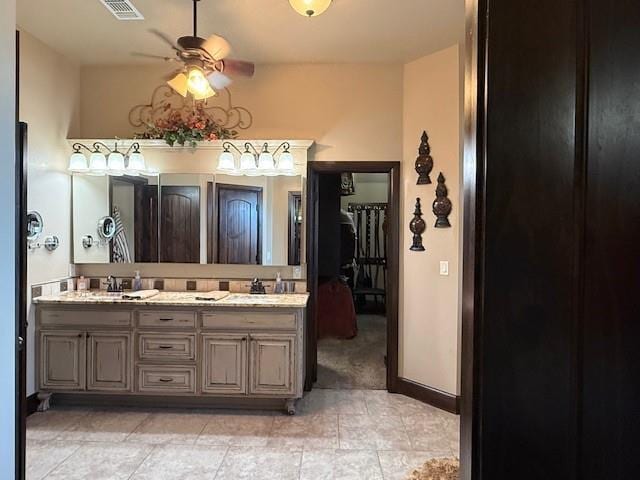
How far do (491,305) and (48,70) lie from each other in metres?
4.33

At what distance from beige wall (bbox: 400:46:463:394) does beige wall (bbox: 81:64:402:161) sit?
6.9 inches

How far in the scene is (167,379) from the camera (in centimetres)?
352

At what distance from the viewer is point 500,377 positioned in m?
0.59

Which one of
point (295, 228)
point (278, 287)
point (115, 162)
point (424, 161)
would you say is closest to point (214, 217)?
point (295, 228)

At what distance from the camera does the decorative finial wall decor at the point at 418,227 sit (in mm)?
3832

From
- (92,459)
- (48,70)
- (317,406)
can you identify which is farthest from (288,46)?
(92,459)

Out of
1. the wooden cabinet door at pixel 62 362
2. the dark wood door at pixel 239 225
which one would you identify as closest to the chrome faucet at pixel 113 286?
the wooden cabinet door at pixel 62 362

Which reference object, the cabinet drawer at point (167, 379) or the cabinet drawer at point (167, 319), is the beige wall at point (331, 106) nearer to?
the cabinet drawer at point (167, 319)

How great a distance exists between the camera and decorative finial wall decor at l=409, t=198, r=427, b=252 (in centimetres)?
383

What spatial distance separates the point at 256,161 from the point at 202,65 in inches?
45.1

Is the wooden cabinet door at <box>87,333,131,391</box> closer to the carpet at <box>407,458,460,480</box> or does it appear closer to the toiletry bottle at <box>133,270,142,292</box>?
the toiletry bottle at <box>133,270,142,292</box>

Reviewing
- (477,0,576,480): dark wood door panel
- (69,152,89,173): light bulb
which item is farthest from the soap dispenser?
(477,0,576,480): dark wood door panel

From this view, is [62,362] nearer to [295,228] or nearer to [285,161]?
[295,228]

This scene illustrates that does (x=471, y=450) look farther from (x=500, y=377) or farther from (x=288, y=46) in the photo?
(x=288, y=46)
